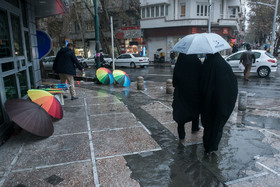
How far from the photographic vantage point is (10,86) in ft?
16.4

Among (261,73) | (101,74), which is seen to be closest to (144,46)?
(261,73)

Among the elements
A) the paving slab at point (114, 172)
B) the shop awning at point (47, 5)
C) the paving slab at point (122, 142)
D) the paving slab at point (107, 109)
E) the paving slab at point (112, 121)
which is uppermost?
the shop awning at point (47, 5)

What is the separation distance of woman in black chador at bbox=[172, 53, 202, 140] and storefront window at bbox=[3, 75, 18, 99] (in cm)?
356

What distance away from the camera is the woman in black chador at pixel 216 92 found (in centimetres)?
342

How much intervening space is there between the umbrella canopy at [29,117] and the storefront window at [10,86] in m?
0.78

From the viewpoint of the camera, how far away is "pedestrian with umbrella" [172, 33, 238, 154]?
3422mm

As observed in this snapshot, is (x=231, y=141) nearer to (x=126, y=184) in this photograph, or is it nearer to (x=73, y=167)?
(x=126, y=184)

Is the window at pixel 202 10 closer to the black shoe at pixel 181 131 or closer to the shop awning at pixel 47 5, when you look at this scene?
the shop awning at pixel 47 5

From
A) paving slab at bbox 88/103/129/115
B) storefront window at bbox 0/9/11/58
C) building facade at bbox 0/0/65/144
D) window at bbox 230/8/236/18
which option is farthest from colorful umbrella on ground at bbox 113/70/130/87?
window at bbox 230/8/236/18

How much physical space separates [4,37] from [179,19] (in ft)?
81.5

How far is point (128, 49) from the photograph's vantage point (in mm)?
32969

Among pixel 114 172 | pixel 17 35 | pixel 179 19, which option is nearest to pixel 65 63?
pixel 17 35

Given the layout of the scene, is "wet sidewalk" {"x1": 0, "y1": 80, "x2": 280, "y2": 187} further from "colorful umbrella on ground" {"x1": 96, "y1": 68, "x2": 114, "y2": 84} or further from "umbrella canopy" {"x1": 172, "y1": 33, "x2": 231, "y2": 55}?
"colorful umbrella on ground" {"x1": 96, "y1": 68, "x2": 114, "y2": 84}

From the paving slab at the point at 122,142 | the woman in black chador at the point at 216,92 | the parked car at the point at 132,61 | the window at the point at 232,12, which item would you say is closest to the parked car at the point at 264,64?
the parked car at the point at 132,61
